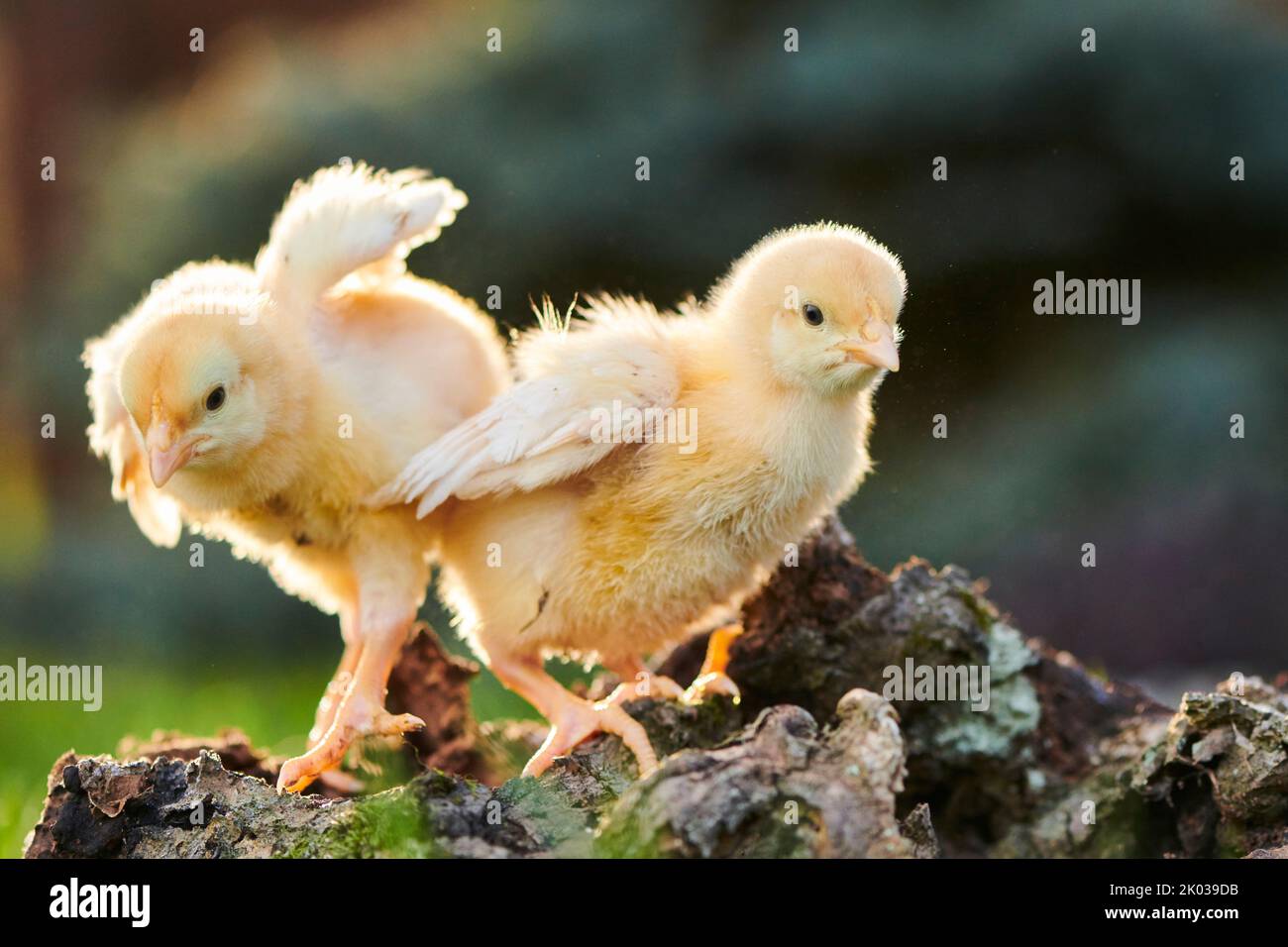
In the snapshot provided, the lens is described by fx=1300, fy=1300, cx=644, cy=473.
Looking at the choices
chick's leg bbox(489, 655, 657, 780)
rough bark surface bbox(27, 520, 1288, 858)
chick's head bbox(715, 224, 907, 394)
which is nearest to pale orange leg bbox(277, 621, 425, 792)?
rough bark surface bbox(27, 520, 1288, 858)

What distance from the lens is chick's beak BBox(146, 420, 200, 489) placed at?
7.66 ft

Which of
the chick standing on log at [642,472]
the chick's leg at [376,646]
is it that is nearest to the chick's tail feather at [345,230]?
the chick standing on log at [642,472]

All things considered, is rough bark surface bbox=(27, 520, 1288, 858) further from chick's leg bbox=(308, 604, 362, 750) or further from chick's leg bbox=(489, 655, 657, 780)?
chick's leg bbox=(308, 604, 362, 750)

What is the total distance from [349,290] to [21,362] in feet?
Result: 6.56

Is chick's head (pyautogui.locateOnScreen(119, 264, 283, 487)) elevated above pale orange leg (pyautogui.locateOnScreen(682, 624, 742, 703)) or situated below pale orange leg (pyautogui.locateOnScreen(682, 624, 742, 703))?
above

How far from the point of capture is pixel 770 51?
11.9 ft

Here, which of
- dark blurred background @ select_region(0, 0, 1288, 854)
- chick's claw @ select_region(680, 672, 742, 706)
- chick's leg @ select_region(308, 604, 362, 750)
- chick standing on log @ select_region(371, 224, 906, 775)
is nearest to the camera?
chick standing on log @ select_region(371, 224, 906, 775)

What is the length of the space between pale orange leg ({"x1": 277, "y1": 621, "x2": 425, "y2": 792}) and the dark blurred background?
77 cm

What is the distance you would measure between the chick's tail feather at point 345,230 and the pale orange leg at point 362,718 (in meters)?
0.75

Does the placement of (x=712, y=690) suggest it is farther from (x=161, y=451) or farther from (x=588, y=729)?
(x=161, y=451)

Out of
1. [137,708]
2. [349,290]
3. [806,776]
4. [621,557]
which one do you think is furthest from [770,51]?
[137,708]

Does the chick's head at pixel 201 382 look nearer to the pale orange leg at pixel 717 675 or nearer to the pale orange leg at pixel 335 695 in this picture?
the pale orange leg at pixel 335 695
